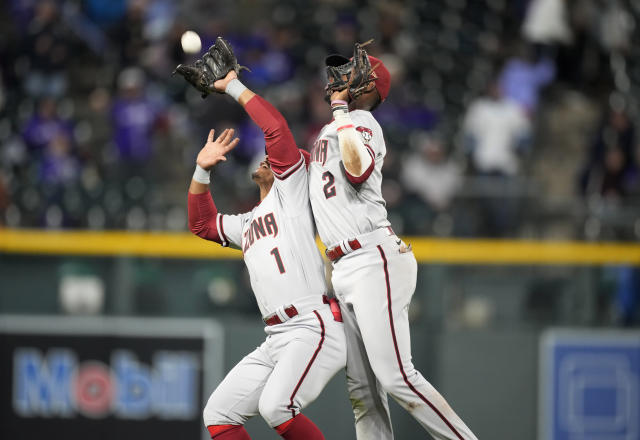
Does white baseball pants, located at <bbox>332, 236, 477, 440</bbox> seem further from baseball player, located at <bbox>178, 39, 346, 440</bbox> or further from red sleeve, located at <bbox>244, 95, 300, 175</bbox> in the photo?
red sleeve, located at <bbox>244, 95, 300, 175</bbox>

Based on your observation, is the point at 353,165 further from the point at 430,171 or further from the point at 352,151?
the point at 430,171

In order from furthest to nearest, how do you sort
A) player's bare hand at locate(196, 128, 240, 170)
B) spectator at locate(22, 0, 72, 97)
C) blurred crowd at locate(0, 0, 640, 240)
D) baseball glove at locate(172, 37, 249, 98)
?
spectator at locate(22, 0, 72, 97), blurred crowd at locate(0, 0, 640, 240), player's bare hand at locate(196, 128, 240, 170), baseball glove at locate(172, 37, 249, 98)

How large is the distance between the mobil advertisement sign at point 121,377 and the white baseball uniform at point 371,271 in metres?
2.23

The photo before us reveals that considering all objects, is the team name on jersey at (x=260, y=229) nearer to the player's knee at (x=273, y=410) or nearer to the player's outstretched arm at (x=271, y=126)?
the player's outstretched arm at (x=271, y=126)

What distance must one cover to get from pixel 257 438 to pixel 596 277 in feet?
8.05

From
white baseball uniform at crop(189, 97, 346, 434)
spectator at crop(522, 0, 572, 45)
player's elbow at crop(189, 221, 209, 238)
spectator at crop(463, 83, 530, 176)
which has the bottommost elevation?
white baseball uniform at crop(189, 97, 346, 434)

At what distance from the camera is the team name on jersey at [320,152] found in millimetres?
→ 4113

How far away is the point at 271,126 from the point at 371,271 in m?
0.77

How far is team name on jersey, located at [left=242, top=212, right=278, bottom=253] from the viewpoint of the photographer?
162 inches

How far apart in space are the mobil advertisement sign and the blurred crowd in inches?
29.5

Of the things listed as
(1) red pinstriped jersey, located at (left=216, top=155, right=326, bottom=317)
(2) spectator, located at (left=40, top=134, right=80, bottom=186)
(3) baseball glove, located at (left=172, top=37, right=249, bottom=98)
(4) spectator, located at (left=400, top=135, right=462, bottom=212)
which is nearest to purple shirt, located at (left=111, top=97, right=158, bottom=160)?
(2) spectator, located at (left=40, top=134, right=80, bottom=186)

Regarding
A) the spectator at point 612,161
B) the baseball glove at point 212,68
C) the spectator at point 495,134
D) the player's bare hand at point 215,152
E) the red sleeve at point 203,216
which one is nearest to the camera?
the baseball glove at point 212,68

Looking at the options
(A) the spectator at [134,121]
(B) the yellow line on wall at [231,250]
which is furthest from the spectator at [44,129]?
(B) the yellow line on wall at [231,250]

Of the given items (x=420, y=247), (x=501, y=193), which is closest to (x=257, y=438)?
(x=420, y=247)
